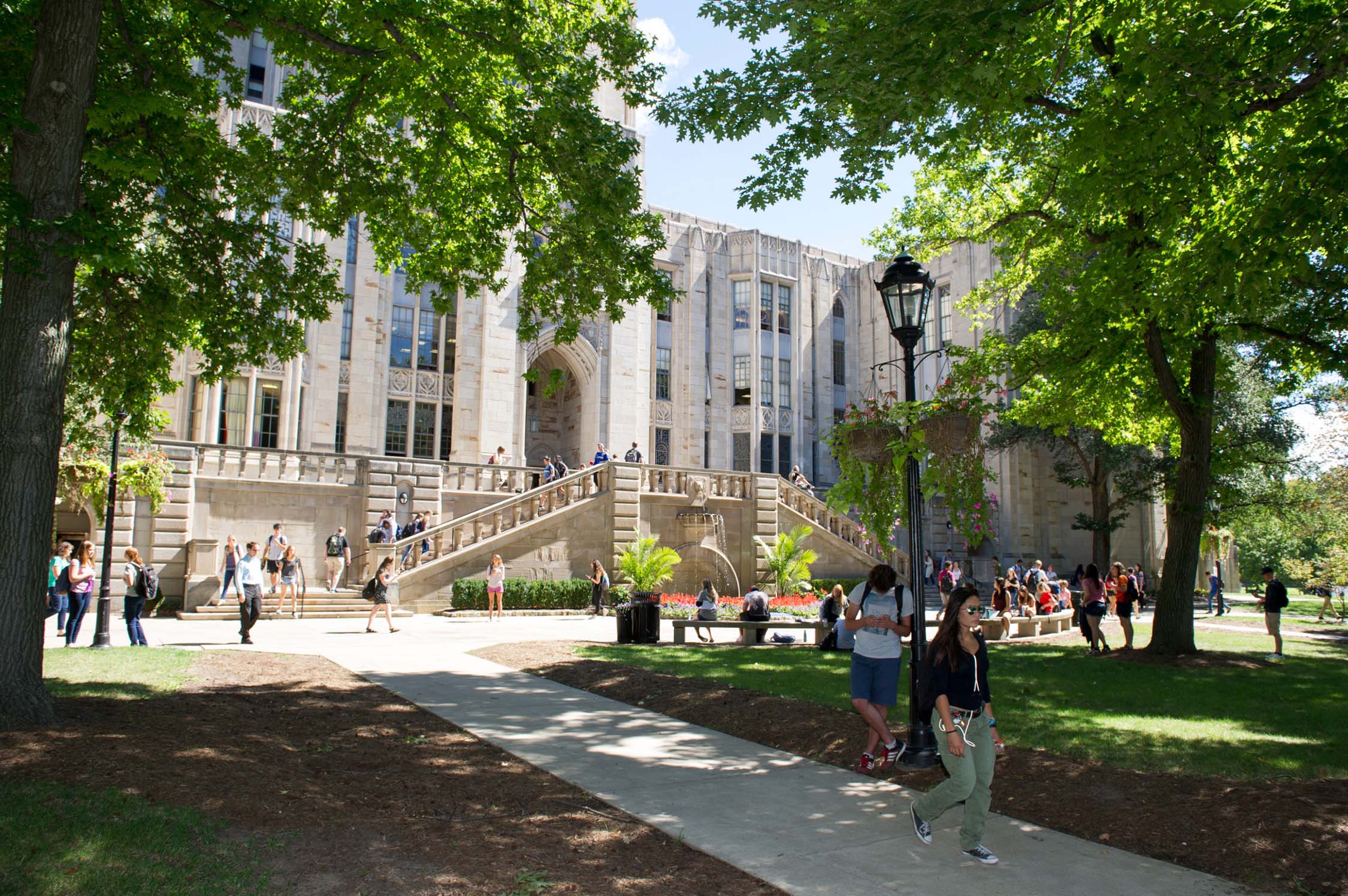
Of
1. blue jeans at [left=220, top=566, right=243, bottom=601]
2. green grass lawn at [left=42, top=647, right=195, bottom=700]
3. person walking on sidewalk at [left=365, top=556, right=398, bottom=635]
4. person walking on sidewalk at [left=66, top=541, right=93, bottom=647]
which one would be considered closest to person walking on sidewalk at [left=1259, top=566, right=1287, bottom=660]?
person walking on sidewalk at [left=365, top=556, right=398, bottom=635]

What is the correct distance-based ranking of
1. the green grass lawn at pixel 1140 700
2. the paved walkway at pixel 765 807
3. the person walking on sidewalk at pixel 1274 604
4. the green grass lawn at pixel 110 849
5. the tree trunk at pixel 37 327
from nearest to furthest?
1. the green grass lawn at pixel 110 849
2. the paved walkway at pixel 765 807
3. the tree trunk at pixel 37 327
4. the green grass lawn at pixel 1140 700
5. the person walking on sidewalk at pixel 1274 604

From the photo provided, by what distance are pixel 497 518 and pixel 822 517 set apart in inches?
446

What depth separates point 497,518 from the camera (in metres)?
23.9

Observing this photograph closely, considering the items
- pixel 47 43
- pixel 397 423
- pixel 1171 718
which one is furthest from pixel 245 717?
pixel 397 423

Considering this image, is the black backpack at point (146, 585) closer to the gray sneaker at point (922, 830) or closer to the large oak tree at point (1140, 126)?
the large oak tree at point (1140, 126)

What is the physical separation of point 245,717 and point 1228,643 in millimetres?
19524

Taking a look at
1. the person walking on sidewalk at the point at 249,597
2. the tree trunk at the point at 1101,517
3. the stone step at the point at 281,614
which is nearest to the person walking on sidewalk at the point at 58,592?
the person walking on sidewalk at the point at 249,597

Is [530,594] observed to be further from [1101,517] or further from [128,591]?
[1101,517]

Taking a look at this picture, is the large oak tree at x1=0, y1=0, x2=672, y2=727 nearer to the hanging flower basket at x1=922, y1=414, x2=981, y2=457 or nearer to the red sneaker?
the hanging flower basket at x1=922, y1=414, x2=981, y2=457

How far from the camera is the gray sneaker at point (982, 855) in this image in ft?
17.2

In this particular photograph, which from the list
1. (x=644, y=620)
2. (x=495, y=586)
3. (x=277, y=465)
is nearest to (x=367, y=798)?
(x=644, y=620)

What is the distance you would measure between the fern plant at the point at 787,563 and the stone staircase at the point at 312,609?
10.8m

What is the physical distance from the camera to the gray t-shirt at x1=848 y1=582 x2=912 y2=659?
7.43m

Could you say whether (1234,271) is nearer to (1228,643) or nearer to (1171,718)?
(1171,718)
